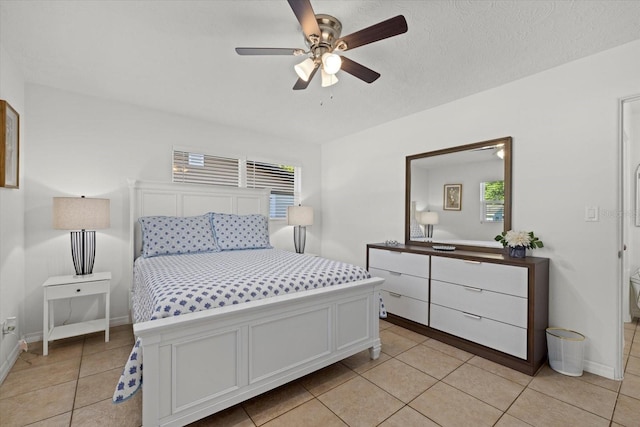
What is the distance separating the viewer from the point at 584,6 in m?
1.68

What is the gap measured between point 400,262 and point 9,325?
3.41m

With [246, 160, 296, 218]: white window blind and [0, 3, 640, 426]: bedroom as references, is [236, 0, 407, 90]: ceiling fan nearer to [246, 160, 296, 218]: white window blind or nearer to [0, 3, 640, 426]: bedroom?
[0, 3, 640, 426]: bedroom

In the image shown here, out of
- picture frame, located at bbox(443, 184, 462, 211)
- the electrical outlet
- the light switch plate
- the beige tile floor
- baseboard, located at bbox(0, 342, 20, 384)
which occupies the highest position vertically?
picture frame, located at bbox(443, 184, 462, 211)

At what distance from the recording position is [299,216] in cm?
419

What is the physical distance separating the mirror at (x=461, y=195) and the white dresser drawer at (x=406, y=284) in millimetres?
528

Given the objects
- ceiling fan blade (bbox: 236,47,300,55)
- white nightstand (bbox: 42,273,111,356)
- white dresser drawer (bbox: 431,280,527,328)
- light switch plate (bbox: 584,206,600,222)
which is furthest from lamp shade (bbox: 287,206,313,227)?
light switch plate (bbox: 584,206,600,222)

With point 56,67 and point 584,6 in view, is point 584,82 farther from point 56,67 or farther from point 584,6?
point 56,67

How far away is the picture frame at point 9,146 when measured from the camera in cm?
203

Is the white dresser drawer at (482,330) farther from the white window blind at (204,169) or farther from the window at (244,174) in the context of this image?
the white window blind at (204,169)

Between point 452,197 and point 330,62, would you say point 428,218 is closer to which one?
point 452,197

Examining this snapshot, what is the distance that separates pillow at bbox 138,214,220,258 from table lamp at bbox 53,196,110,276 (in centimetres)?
39

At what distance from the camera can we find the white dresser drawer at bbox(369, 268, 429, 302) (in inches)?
114

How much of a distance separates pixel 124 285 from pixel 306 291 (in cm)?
235

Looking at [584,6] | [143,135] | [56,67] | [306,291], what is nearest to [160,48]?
[56,67]
